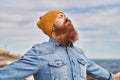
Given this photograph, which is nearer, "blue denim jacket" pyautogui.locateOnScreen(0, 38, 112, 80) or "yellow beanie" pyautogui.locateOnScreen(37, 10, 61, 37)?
"blue denim jacket" pyautogui.locateOnScreen(0, 38, 112, 80)

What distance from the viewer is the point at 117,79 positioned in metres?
5.80

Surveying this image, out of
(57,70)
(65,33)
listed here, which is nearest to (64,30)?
(65,33)

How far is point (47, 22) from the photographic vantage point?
507cm

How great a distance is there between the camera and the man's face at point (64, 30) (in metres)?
5.02

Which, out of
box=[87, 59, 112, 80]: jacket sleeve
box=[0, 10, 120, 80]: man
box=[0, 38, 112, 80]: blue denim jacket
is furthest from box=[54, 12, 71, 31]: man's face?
box=[87, 59, 112, 80]: jacket sleeve

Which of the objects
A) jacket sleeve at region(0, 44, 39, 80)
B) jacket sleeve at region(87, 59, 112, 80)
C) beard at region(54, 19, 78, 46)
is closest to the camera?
jacket sleeve at region(0, 44, 39, 80)

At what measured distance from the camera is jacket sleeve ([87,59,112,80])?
215 inches

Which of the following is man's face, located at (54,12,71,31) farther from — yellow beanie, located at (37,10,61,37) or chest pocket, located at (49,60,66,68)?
chest pocket, located at (49,60,66,68)

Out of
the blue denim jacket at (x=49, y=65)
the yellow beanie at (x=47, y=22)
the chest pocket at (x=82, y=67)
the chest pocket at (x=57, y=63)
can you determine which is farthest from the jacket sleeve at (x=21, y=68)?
the chest pocket at (x=82, y=67)

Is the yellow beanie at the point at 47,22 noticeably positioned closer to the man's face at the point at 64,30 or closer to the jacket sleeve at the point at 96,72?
the man's face at the point at 64,30

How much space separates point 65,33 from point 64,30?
36mm

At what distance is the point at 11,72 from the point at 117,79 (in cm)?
159

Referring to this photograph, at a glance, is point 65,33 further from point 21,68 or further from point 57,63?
point 21,68

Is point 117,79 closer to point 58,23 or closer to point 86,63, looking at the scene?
point 86,63
